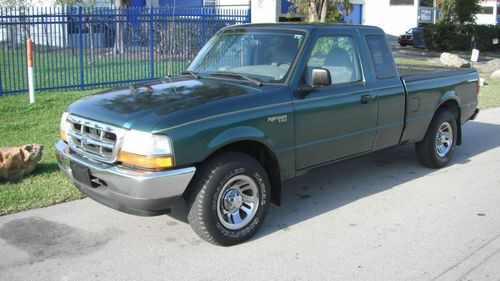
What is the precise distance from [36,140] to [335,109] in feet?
15.8

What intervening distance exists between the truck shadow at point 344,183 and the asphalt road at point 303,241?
1.0 inches

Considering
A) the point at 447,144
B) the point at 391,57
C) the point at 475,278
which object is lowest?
the point at 475,278

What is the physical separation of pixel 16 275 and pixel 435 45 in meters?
37.3

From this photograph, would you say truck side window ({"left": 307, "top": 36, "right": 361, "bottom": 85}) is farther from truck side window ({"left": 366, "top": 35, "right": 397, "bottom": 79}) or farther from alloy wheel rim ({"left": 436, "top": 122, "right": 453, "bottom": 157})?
alloy wheel rim ({"left": 436, "top": 122, "right": 453, "bottom": 157})

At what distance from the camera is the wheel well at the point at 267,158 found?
4.87 meters

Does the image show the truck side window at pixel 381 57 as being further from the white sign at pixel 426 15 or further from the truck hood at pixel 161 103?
the white sign at pixel 426 15

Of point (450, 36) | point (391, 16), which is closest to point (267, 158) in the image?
point (450, 36)

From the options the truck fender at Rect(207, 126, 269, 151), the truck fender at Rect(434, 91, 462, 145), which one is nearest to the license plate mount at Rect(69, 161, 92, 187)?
the truck fender at Rect(207, 126, 269, 151)

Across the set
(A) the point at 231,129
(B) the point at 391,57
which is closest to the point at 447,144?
(B) the point at 391,57

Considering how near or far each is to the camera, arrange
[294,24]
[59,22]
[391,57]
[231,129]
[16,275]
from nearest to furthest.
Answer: [16,275] → [231,129] → [294,24] → [391,57] → [59,22]

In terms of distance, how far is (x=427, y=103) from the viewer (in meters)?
6.81

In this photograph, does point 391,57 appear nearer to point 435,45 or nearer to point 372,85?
point 372,85

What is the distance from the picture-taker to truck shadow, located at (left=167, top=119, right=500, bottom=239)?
5.46m

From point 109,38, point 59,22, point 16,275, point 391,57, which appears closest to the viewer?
point 16,275
